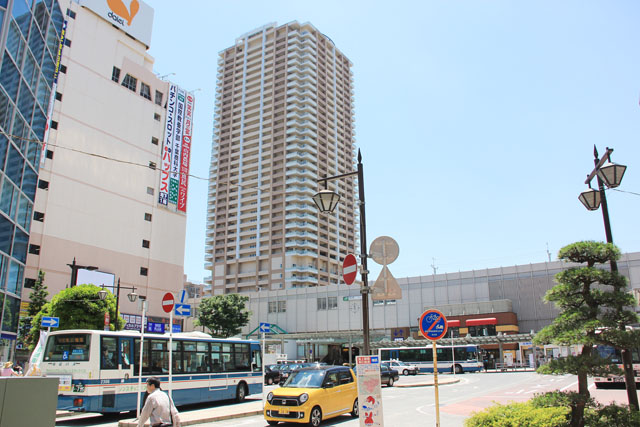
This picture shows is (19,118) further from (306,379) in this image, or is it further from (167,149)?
(167,149)

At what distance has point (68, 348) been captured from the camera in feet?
50.1

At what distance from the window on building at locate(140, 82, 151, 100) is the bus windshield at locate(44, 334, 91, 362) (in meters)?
49.2

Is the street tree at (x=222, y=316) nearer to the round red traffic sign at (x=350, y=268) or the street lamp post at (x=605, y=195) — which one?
the round red traffic sign at (x=350, y=268)

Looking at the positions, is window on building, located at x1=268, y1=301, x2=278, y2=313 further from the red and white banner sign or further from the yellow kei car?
the yellow kei car

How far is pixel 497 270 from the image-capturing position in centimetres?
6372

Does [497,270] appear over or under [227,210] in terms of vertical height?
under

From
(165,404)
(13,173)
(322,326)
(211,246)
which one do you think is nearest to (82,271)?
(13,173)

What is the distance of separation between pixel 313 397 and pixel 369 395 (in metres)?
4.41

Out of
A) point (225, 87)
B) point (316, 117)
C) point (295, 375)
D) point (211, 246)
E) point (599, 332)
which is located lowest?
point (295, 375)

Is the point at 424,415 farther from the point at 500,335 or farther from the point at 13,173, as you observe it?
the point at 500,335

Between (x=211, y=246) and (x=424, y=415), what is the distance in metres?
101

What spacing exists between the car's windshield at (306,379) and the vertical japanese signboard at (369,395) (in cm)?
485

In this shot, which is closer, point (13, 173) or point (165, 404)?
point (165, 404)

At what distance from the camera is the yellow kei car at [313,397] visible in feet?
41.3
